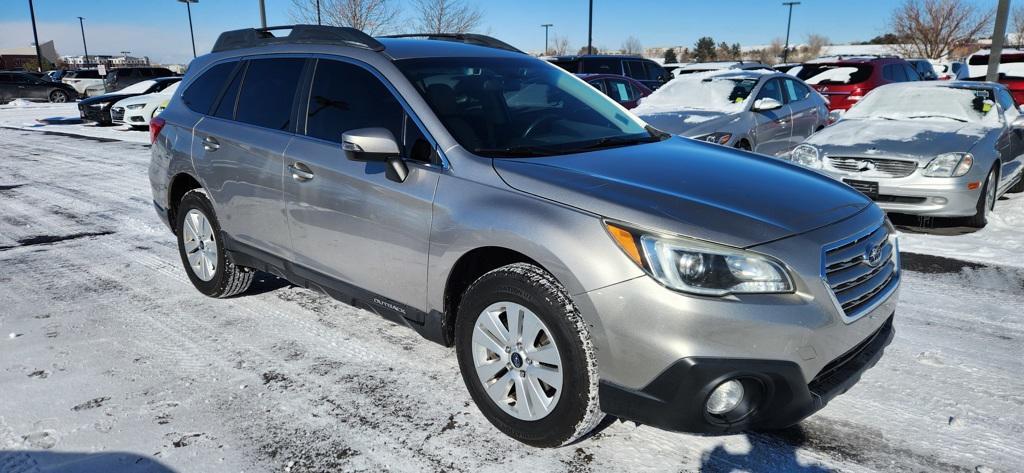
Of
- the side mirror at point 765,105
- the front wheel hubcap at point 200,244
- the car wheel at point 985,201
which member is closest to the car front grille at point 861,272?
the front wheel hubcap at point 200,244

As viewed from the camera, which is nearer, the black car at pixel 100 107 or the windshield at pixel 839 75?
the windshield at pixel 839 75

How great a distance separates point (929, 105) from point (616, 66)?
1026 cm

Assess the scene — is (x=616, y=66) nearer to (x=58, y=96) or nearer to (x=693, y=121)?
(x=693, y=121)

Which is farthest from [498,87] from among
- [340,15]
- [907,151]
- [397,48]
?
[340,15]

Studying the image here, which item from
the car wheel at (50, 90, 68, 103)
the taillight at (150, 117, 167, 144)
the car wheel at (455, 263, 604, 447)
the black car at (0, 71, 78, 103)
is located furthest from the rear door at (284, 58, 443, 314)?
the car wheel at (50, 90, 68, 103)

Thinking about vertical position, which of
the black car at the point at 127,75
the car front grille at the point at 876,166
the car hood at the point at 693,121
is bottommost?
the car front grille at the point at 876,166

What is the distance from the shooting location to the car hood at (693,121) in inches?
327

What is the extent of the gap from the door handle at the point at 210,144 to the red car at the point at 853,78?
1242 cm

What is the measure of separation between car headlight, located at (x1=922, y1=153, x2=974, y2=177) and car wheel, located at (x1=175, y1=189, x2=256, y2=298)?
19.2 ft

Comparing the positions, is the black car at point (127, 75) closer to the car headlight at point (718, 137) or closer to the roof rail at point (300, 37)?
the car headlight at point (718, 137)

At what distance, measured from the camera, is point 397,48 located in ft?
12.2

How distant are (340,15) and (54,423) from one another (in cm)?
2831

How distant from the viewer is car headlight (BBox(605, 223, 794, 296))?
7.93 feet

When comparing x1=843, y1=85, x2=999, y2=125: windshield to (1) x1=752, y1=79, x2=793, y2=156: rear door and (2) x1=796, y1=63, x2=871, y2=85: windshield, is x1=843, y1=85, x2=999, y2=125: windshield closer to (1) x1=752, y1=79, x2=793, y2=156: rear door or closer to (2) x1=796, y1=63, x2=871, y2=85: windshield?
(1) x1=752, y1=79, x2=793, y2=156: rear door
